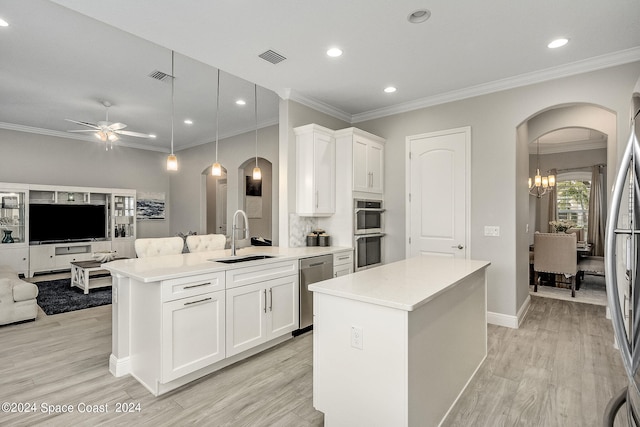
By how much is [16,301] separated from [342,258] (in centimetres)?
388

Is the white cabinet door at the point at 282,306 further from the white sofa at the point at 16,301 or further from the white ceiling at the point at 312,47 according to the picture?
the white sofa at the point at 16,301

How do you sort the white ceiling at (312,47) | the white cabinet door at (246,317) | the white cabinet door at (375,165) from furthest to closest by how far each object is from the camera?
the white cabinet door at (375,165), the white cabinet door at (246,317), the white ceiling at (312,47)

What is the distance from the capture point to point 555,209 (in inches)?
335

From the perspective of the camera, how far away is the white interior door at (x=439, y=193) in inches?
163

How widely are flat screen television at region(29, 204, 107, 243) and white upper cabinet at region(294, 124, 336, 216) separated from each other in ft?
18.5

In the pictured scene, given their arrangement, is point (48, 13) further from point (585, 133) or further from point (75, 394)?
point (585, 133)

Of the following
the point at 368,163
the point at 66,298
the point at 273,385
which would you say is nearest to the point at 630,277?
the point at 273,385

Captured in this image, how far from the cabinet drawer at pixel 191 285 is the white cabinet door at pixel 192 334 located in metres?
0.04

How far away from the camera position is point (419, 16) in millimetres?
2568

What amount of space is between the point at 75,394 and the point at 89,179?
6375mm

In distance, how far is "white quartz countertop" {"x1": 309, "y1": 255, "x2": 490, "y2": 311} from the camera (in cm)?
169

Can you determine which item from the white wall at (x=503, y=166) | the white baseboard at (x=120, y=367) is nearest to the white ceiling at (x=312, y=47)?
the white wall at (x=503, y=166)

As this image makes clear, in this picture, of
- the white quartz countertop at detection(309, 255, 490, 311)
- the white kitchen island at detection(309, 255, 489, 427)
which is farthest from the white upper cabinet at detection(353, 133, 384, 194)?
the white kitchen island at detection(309, 255, 489, 427)

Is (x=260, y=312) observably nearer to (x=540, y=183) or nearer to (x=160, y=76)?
(x=160, y=76)
